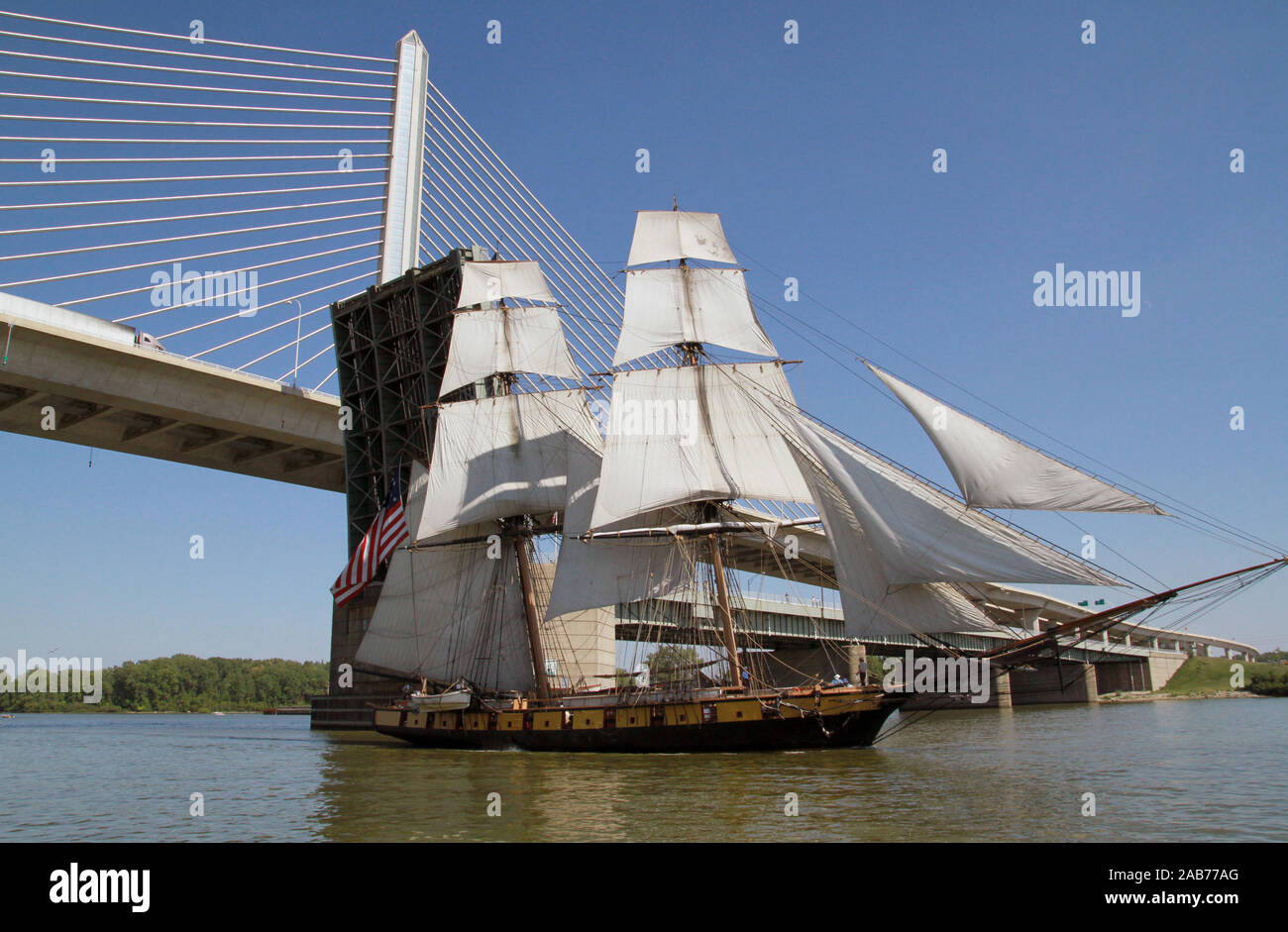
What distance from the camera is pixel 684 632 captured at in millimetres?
43812

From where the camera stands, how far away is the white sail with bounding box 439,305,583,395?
4638cm

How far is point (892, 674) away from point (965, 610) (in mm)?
3195

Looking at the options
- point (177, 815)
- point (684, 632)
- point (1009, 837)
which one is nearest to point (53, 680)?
point (684, 632)

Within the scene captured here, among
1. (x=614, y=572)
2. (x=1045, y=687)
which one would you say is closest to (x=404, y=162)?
(x=614, y=572)

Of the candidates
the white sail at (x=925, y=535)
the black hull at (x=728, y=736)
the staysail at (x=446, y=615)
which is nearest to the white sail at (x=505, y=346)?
the staysail at (x=446, y=615)

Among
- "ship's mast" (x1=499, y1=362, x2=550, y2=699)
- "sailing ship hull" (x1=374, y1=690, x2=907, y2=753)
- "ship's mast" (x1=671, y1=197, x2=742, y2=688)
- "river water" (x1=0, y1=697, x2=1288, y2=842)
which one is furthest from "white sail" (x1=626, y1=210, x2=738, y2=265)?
"river water" (x1=0, y1=697, x2=1288, y2=842)

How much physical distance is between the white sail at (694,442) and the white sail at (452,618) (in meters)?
8.74

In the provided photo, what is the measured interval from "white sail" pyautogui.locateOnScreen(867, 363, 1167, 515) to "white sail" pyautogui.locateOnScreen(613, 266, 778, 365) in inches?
594

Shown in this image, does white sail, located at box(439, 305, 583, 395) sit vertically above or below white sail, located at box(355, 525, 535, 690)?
above

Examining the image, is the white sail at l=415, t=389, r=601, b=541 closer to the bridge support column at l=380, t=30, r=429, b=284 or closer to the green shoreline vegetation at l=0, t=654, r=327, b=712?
the bridge support column at l=380, t=30, r=429, b=284

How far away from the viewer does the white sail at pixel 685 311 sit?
4334 centimetres

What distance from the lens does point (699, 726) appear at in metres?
34.0

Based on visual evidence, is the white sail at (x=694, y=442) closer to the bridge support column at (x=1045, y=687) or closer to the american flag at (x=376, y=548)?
the american flag at (x=376, y=548)
